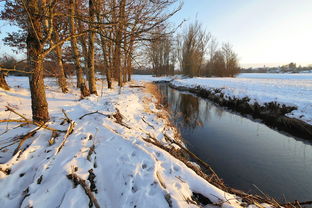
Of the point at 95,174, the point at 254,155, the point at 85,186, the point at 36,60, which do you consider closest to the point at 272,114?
the point at 254,155

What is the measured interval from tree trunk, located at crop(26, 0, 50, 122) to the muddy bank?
840 cm

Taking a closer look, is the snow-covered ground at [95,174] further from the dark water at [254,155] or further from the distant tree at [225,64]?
the distant tree at [225,64]

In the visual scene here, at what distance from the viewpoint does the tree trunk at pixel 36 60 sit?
2.54 meters

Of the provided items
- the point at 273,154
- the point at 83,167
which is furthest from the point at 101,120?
the point at 273,154

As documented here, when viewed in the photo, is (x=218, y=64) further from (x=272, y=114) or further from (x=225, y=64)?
(x=272, y=114)

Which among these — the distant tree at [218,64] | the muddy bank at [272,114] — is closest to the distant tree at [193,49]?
the distant tree at [218,64]

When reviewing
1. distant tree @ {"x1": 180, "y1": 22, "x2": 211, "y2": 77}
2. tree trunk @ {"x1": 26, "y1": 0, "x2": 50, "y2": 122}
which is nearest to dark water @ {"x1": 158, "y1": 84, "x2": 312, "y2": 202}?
tree trunk @ {"x1": 26, "y1": 0, "x2": 50, "y2": 122}

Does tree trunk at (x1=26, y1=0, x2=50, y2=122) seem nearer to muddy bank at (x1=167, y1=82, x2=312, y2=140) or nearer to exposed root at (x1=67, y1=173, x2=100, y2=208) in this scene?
exposed root at (x1=67, y1=173, x2=100, y2=208)

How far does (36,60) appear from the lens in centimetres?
255

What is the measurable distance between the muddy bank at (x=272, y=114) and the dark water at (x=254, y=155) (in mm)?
519

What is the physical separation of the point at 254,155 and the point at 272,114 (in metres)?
3.89

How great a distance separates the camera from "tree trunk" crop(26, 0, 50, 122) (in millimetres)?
2539

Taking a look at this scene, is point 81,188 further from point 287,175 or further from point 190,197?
point 287,175

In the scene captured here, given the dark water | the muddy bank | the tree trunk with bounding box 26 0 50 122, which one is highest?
the tree trunk with bounding box 26 0 50 122
